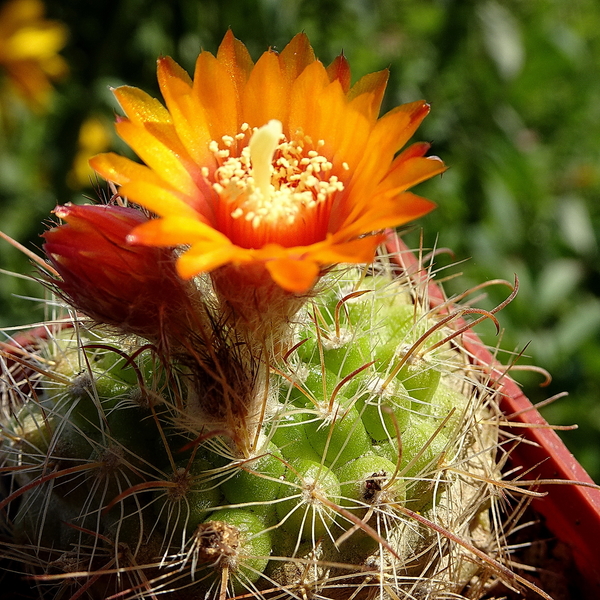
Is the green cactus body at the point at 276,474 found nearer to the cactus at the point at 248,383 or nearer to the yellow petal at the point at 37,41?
the cactus at the point at 248,383

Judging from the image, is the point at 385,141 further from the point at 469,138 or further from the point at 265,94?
the point at 469,138

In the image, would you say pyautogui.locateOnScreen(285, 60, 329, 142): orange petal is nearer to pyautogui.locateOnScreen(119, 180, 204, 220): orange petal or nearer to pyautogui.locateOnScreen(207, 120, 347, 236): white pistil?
pyautogui.locateOnScreen(207, 120, 347, 236): white pistil

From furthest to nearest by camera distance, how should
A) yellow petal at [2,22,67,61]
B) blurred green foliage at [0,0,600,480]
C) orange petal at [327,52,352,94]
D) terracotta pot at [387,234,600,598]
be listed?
1. yellow petal at [2,22,67,61]
2. blurred green foliage at [0,0,600,480]
3. terracotta pot at [387,234,600,598]
4. orange petal at [327,52,352,94]

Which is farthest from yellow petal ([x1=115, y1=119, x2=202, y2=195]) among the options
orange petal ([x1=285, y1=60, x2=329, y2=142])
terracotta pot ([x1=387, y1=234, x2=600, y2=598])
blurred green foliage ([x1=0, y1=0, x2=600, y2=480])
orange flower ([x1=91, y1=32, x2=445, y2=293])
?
blurred green foliage ([x1=0, y1=0, x2=600, y2=480])

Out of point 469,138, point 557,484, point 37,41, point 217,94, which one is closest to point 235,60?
point 217,94

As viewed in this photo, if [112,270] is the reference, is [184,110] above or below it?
above

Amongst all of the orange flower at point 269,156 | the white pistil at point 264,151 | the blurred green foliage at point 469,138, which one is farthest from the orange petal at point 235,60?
the blurred green foliage at point 469,138
